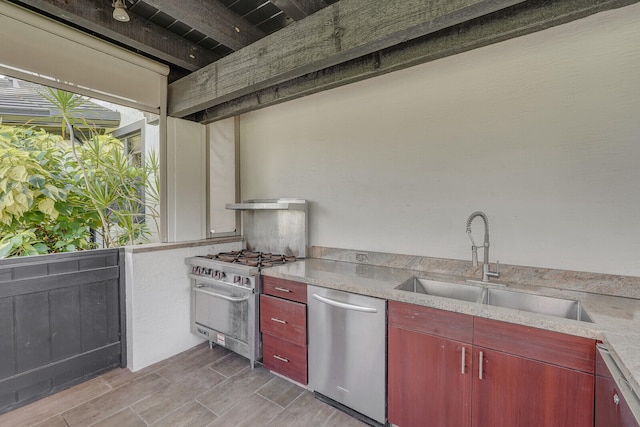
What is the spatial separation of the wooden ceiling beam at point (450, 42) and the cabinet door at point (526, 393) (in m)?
1.68

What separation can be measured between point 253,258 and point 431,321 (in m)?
1.67

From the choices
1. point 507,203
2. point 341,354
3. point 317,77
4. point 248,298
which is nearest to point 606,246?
point 507,203

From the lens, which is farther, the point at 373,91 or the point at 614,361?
the point at 373,91

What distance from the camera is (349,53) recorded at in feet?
5.57

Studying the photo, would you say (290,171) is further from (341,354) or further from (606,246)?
(606,246)

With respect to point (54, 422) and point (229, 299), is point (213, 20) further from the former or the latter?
point (54, 422)

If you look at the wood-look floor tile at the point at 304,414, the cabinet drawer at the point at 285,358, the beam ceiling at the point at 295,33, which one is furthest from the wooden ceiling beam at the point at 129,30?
the wood-look floor tile at the point at 304,414

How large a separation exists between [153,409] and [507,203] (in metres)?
2.74

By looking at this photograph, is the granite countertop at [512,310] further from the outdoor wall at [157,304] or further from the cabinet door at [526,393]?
the outdoor wall at [157,304]

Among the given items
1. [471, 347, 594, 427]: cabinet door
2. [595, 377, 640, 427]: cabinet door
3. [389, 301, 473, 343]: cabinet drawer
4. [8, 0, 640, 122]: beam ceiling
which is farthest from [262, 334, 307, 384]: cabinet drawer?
[8, 0, 640, 122]: beam ceiling

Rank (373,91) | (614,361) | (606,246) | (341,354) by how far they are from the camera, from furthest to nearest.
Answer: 1. (373,91)
2. (341,354)
3. (606,246)
4. (614,361)

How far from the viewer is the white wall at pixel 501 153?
1.65 metres

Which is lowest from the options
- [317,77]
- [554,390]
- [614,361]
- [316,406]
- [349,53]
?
[316,406]

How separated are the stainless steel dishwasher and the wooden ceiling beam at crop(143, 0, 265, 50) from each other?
193 cm
